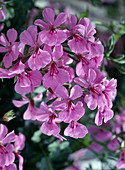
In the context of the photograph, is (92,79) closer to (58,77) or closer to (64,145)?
(58,77)

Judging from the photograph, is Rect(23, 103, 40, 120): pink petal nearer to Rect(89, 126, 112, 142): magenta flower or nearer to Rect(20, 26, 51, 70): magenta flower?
Rect(20, 26, 51, 70): magenta flower

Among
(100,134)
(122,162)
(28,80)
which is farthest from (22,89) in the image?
(100,134)

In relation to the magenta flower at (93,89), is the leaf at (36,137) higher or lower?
lower

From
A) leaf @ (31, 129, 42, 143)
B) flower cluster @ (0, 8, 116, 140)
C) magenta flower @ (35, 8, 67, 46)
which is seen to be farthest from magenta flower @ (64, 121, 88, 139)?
leaf @ (31, 129, 42, 143)

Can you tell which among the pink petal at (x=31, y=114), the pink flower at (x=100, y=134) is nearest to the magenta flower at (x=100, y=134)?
the pink flower at (x=100, y=134)

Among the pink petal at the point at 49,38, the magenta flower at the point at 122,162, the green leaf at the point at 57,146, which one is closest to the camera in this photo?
the pink petal at the point at 49,38

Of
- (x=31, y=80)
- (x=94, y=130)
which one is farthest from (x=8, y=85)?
(x=94, y=130)

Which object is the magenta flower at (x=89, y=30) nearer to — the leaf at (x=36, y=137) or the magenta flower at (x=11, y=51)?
the magenta flower at (x=11, y=51)

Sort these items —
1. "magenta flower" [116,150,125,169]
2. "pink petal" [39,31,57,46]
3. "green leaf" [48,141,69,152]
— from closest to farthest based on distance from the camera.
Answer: "pink petal" [39,31,57,46] < "magenta flower" [116,150,125,169] < "green leaf" [48,141,69,152]

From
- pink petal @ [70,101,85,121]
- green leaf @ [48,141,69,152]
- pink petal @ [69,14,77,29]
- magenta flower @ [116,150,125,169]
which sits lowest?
green leaf @ [48,141,69,152]
